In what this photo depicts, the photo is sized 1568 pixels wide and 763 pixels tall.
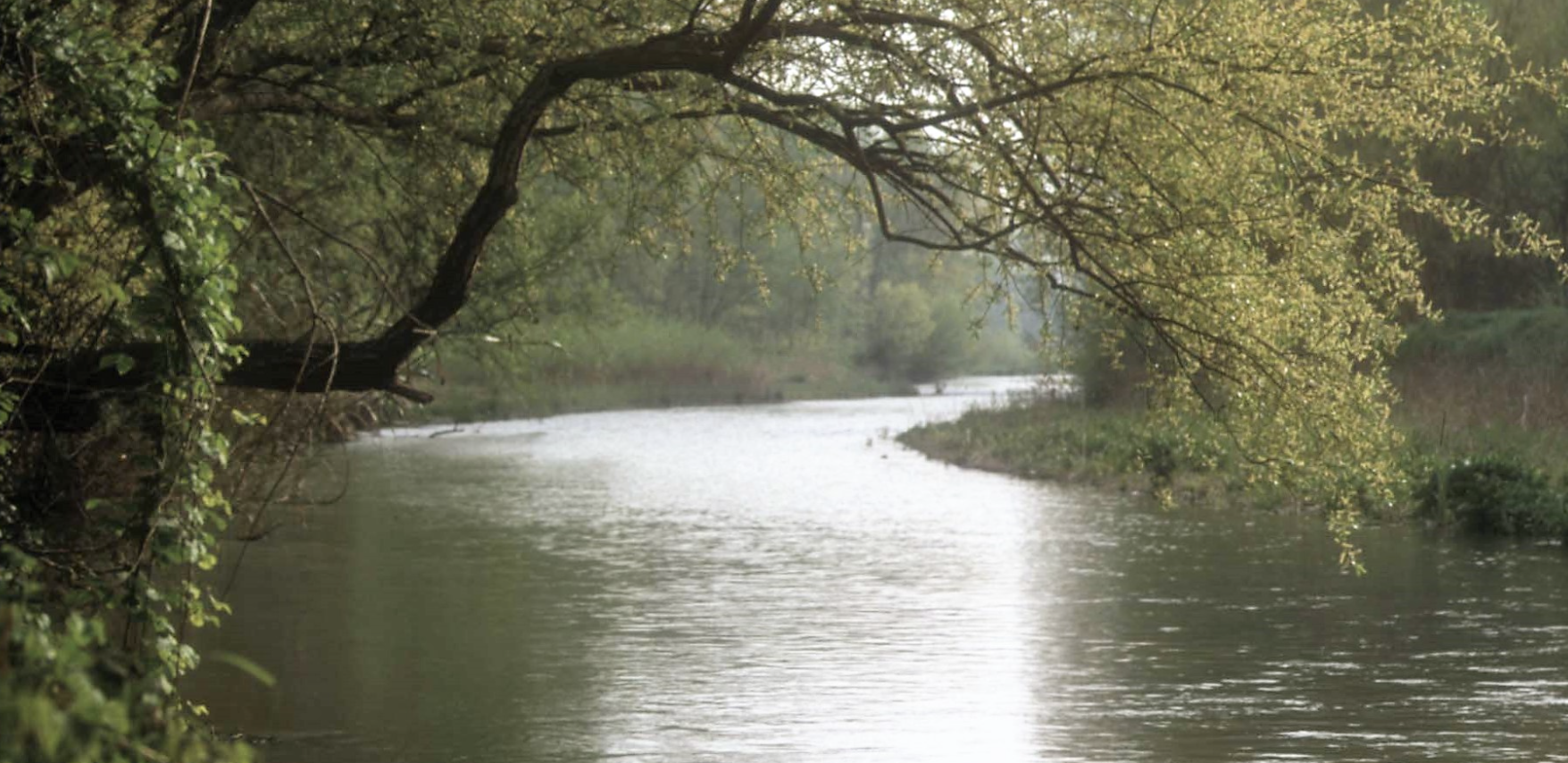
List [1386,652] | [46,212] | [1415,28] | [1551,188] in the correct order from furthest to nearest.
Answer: [1551,188] → [1386,652] → [1415,28] → [46,212]

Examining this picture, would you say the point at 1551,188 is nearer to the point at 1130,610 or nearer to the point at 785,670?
the point at 1130,610

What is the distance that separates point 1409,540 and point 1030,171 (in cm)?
1070

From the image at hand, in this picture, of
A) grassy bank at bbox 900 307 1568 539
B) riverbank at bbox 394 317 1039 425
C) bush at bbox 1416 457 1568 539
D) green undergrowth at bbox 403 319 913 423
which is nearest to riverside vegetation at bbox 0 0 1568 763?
grassy bank at bbox 900 307 1568 539

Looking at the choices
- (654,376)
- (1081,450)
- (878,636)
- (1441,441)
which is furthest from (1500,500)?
(654,376)

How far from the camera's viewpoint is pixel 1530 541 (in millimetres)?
18984

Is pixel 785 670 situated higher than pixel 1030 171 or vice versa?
pixel 1030 171

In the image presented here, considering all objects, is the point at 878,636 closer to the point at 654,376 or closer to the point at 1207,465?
the point at 1207,465

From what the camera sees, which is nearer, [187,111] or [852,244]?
[187,111]

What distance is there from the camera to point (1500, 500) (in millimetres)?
19484

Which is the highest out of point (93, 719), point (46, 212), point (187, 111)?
point (187, 111)

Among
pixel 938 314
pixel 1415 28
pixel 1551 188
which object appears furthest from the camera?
pixel 938 314

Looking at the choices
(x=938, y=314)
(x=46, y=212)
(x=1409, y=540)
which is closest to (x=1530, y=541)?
(x=1409, y=540)

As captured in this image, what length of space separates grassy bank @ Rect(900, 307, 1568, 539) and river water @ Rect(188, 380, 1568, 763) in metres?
0.85

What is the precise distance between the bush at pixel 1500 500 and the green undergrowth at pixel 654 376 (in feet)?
79.1
